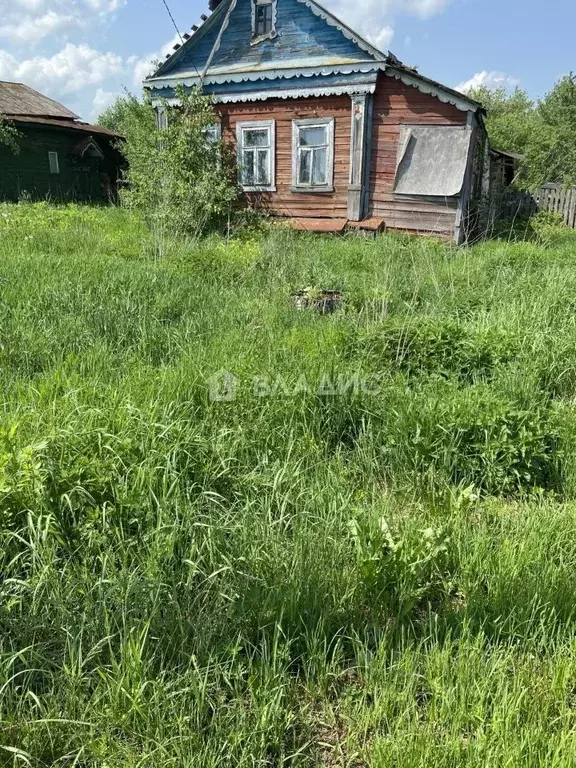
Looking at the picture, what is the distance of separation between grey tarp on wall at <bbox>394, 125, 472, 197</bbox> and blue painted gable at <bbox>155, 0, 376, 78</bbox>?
5.51 feet

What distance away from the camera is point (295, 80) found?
1170cm

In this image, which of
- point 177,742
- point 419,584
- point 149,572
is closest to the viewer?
point 177,742

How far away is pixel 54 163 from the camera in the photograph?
71.9ft

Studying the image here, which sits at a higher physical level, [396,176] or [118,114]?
[118,114]

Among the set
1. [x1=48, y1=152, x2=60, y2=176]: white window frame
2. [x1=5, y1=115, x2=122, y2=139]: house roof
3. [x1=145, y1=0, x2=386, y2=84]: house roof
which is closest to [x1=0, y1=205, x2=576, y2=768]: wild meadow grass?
[x1=145, y1=0, x2=386, y2=84]: house roof

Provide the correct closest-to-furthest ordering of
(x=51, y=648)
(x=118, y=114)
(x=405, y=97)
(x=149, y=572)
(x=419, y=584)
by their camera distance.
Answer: (x=51, y=648)
(x=149, y=572)
(x=419, y=584)
(x=405, y=97)
(x=118, y=114)

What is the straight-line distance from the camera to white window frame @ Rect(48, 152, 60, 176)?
2171cm

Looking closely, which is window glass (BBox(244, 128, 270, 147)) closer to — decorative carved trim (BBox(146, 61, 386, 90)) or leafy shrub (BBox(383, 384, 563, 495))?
decorative carved trim (BBox(146, 61, 386, 90))

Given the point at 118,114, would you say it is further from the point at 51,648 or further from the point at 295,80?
the point at 51,648

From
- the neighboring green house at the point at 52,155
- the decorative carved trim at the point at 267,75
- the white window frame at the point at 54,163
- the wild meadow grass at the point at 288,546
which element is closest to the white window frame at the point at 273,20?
the decorative carved trim at the point at 267,75

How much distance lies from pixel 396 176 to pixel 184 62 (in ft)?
18.9

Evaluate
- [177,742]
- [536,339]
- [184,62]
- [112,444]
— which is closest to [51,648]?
[177,742]

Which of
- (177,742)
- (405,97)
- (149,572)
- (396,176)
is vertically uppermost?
(405,97)

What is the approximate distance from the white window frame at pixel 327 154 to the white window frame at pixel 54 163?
44.8ft
